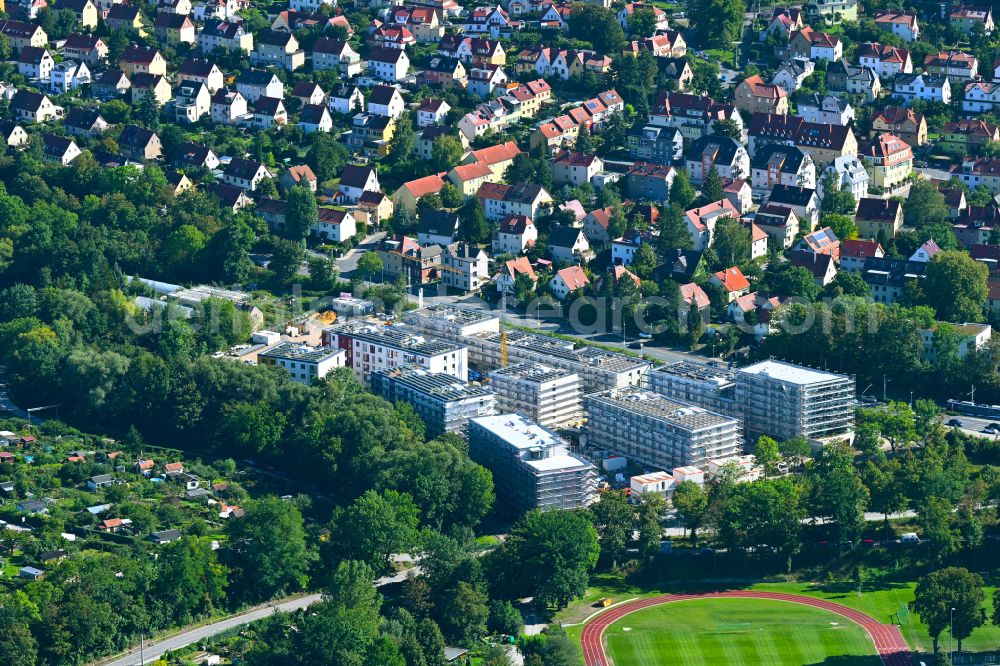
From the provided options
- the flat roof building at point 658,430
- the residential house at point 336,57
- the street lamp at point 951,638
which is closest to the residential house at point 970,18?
the residential house at point 336,57

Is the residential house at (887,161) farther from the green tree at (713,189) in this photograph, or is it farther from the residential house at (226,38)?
the residential house at (226,38)

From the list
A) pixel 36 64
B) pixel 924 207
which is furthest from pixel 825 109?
pixel 36 64

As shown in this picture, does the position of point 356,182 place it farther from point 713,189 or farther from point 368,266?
point 713,189

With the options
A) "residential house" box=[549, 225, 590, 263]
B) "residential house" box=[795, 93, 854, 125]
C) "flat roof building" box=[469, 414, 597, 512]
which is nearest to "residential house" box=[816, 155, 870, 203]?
"residential house" box=[795, 93, 854, 125]

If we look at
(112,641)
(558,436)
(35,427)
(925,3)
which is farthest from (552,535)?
(925,3)

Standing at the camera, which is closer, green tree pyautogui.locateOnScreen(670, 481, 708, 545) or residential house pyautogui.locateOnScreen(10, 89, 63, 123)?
green tree pyautogui.locateOnScreen(670, 481, 708, 545)

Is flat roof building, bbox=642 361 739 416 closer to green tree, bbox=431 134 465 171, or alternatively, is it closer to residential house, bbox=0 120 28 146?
green tree, bbox=431 134 465 171

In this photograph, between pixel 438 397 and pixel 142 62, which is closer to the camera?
pixel 438 397
